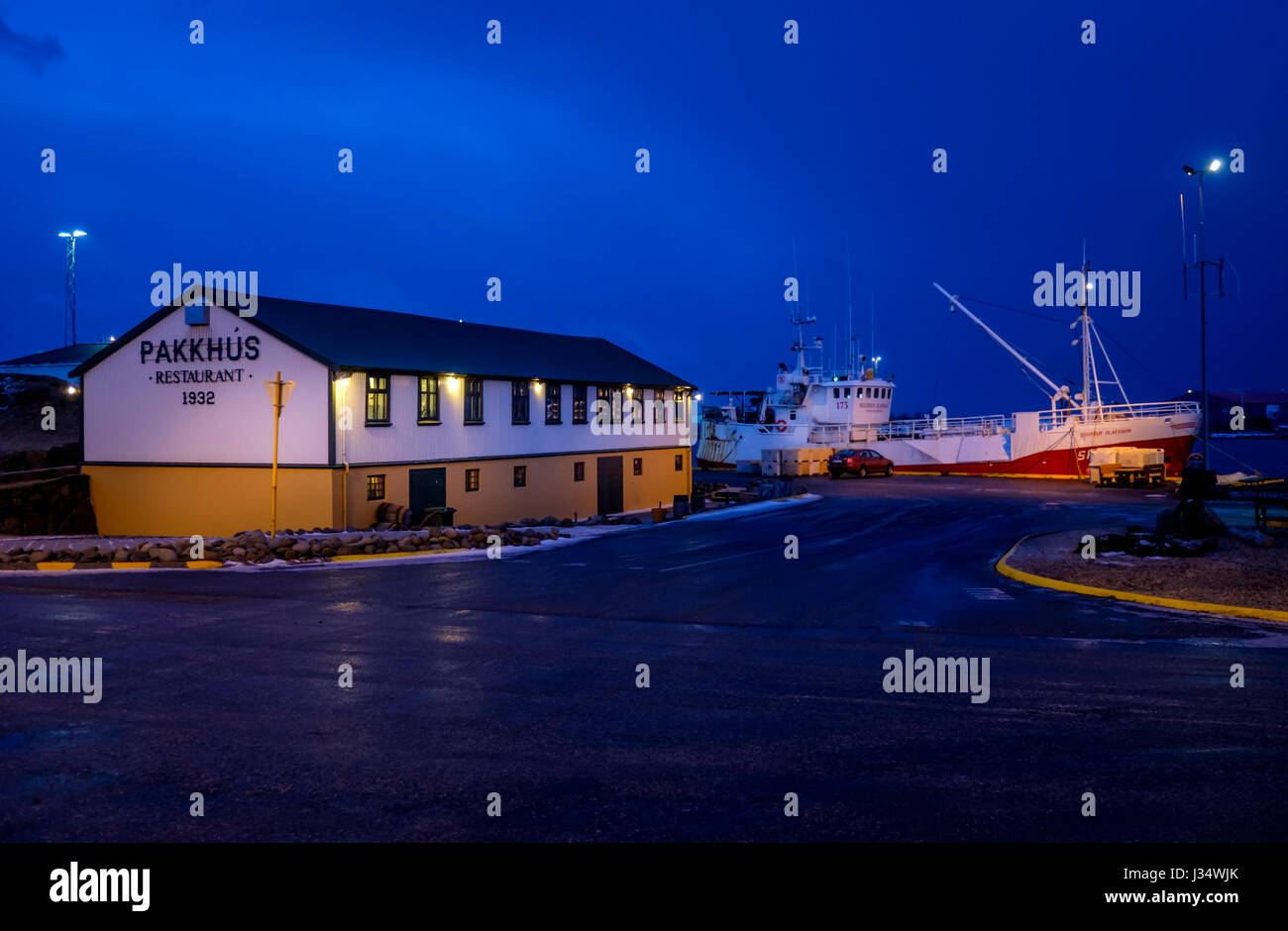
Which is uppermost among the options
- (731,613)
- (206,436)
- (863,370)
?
(863,370)

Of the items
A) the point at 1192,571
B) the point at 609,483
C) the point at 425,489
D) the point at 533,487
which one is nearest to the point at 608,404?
the point at 609,483

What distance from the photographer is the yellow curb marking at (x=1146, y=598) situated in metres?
13.4

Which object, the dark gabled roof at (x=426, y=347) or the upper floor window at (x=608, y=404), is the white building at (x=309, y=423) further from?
the upper floor window at (x=608, y=404)

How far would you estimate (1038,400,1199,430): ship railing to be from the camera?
54.2 metres

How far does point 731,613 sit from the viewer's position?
46.3 ft

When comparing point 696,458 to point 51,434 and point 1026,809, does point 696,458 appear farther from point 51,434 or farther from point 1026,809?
point 1026,809

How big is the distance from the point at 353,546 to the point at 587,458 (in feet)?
56.5

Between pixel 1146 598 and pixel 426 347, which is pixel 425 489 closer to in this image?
pixel 426 347

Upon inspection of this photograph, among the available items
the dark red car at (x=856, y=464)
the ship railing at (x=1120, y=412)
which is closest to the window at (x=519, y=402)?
the dark red car at (x=856, y=464)

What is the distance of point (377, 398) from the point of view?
92.4 ft

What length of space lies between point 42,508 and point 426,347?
496 inches

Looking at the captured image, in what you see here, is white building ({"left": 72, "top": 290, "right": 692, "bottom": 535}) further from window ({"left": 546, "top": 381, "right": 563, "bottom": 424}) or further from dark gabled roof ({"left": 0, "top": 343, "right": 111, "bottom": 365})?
dark gabled roof ({"left": 0, "top": 343, "right": 111, "bottom": 365})
